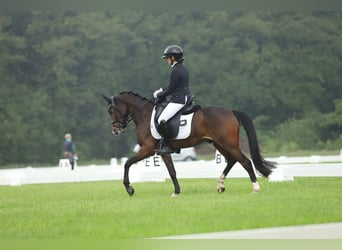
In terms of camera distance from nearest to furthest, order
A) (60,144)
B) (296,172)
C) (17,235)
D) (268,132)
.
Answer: (17,235)
(296,172)
(60,144)
(268,132)

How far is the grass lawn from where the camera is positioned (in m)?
11.9

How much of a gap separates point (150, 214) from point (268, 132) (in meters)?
50.1

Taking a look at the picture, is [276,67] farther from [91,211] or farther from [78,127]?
[91,211]

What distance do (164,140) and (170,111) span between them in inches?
23.7

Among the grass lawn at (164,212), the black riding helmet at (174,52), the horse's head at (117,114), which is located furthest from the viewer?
the horse's head at (117,114)

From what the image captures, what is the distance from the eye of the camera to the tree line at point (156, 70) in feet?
198

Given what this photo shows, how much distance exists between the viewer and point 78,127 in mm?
61281

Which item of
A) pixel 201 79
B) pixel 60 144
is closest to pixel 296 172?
pixel 60 144

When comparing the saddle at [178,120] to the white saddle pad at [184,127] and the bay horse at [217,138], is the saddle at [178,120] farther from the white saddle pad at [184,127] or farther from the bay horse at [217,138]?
the bay horse at [217,138]

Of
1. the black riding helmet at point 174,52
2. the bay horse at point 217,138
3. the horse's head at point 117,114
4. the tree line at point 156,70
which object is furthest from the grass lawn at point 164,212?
the tree line at point 156,70

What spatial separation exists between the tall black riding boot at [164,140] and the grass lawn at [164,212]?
0.90 meters

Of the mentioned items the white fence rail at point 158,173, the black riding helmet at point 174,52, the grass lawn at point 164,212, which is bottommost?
the white fence rail at point 158,173

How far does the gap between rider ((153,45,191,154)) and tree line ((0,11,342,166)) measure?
40.8 m

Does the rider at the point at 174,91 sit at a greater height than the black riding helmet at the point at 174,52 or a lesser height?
lesser
